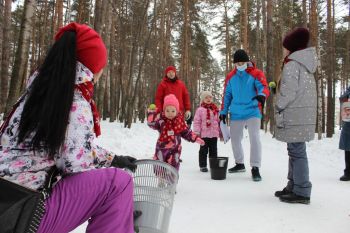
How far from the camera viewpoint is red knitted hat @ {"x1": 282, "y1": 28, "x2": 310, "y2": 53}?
4.38m

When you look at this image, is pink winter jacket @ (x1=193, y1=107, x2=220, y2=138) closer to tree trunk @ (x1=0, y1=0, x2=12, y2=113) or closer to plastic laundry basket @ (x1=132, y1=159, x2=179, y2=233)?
plastic laundry basket @ (x1=132, y1=159, x2=179, y2=233)

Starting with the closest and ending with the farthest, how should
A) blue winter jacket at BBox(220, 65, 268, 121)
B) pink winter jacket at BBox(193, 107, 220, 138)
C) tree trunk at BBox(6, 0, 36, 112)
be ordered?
blue winter jacket at BBox(220, 65, 268, 121) → pink winter jacket at BBox(193, 107, 220, 138) → tree trunk at BBox(6, 0, 36, 112)

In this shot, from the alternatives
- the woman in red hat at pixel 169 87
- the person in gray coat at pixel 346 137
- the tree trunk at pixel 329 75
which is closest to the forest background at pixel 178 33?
the tree trunk at pixel 329 75

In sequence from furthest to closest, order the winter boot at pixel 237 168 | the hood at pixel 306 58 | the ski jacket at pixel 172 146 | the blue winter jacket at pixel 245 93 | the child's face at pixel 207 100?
the child's face at pixel 207 100 < the winter boot at pixel 237 168 < the blue winter jacket at pixel 245 93 < the ski jacket at pixel 172 146 < the hood at pixel 306 58

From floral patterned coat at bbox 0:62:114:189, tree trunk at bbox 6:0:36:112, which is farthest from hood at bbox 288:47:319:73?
tree trunk at bbox 6:0:36:112

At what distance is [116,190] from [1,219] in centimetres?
65

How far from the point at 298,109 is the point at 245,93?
5.05ft

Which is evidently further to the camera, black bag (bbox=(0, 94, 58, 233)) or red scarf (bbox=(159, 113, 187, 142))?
red scarf (bbox=(159, 113, 187, 142))

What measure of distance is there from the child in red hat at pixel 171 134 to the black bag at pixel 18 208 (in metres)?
3.13

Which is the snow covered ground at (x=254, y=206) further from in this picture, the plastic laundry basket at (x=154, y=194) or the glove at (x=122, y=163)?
the glove at (x=122, y=163)

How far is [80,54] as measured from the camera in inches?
83.5

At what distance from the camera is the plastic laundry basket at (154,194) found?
2.59 meters

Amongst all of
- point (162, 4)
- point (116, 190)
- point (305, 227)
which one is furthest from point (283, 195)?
point (162, 4)

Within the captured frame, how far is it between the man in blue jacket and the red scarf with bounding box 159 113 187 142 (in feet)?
4.16
